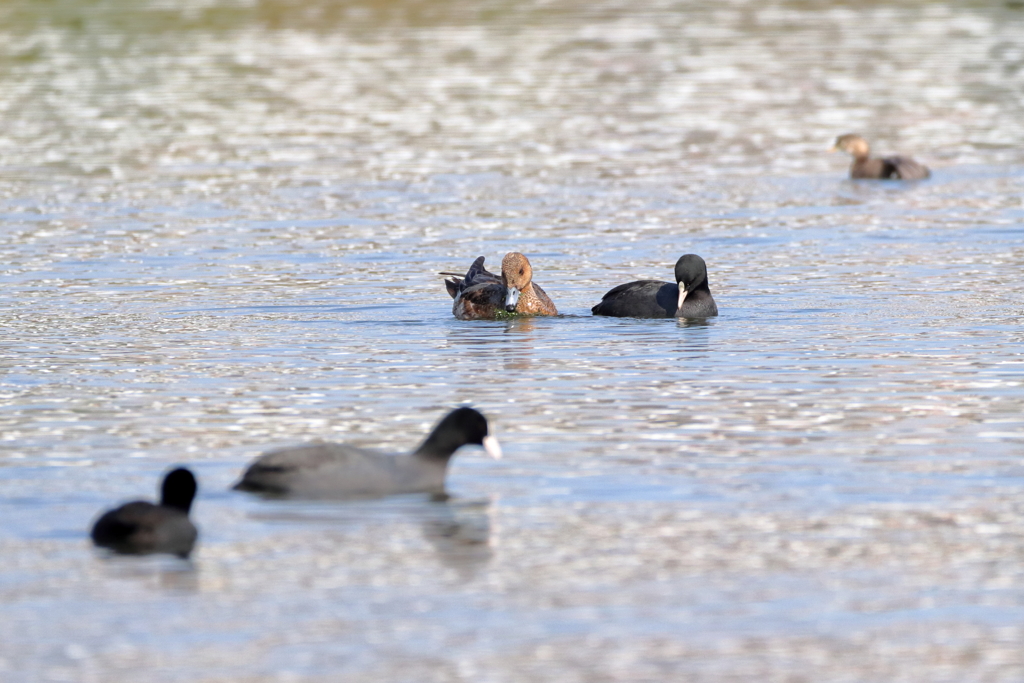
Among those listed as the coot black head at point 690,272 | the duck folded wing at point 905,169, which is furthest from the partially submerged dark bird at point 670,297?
the duck folded wing at point 905,169

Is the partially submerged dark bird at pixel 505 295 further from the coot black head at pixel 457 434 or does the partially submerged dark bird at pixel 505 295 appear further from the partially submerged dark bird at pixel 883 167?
the partially submerged dark bird at pixel 883 167

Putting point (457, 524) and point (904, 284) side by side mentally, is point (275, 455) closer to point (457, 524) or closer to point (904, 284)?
point (457, 524)

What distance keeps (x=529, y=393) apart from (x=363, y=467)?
404 centimetres

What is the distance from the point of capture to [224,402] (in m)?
16.5

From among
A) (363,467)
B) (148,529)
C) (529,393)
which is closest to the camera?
(148,529)

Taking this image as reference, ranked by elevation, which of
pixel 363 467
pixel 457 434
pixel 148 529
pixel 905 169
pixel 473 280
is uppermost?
pixel 905 169

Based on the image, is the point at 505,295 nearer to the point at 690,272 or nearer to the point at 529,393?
the point at 690,272

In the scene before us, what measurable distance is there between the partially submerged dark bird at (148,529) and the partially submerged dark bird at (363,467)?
1.08 metres

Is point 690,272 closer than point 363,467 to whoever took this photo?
No

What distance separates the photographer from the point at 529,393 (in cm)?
1698

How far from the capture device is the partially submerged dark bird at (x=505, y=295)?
20891 millimetres

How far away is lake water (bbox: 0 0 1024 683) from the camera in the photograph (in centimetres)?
1055

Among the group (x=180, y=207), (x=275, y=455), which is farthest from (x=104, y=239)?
(x=275, y=455)

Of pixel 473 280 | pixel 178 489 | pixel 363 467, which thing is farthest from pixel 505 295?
pixel 178 489
